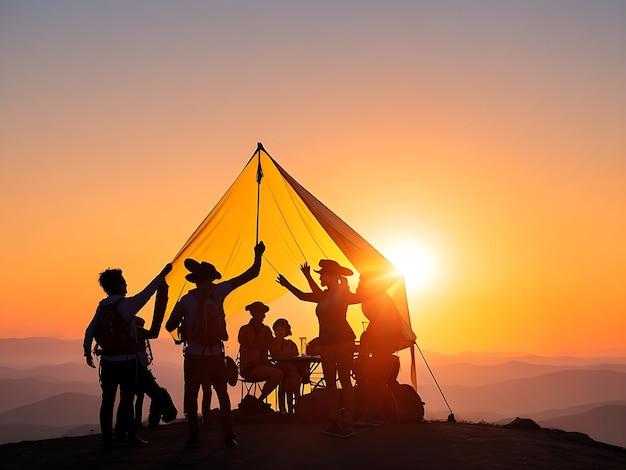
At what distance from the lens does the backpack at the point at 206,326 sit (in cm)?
767

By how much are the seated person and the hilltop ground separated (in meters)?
2.06

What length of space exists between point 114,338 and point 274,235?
6254 millimetres

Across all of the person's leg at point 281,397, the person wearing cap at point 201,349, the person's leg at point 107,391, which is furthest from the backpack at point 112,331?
the person's leg at point 281,397

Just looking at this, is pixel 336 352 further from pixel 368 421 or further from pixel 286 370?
pixel 286 370

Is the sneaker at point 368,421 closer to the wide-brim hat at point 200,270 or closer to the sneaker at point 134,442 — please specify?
the sneaker at point 134,442

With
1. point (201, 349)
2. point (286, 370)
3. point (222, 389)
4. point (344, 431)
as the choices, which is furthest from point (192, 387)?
point (286, 370)

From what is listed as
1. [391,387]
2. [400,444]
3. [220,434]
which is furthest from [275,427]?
[400,444]

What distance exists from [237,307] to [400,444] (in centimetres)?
790

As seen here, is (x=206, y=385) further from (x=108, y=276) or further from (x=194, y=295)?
(x=108, y=276)

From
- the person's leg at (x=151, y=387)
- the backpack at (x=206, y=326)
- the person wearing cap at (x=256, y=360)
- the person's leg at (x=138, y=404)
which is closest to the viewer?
the backpack at (x=206, y=326)

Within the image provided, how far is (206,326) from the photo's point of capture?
302 inches

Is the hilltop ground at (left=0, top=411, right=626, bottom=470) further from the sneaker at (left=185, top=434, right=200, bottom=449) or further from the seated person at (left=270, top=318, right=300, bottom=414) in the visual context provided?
the seated person at (left=270, top=318, right=300, bottom=414)

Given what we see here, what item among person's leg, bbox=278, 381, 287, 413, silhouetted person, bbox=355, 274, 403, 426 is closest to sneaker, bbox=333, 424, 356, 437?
silhouetted person, bbox=355, 274, 403, 426

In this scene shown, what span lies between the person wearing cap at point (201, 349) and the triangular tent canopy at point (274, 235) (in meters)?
3.11
